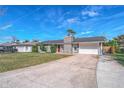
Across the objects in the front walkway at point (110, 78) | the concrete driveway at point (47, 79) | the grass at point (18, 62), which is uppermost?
the grass at point (18, 62)

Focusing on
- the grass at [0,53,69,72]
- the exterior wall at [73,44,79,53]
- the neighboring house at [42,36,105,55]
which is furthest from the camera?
the exterior wall at [73,44,79,53]

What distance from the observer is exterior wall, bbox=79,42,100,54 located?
2041 cm

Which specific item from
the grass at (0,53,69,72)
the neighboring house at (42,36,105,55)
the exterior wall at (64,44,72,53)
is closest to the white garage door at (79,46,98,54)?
the neighboring house at (42,36,105,55)

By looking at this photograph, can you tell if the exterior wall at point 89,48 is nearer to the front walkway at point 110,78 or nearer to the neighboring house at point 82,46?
the neighboring house at point 82,46

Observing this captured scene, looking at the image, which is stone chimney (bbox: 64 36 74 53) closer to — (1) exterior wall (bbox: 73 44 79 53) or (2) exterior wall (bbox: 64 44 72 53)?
(2) exterior wall (bbox: 64 44 72 53)

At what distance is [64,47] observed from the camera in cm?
2552

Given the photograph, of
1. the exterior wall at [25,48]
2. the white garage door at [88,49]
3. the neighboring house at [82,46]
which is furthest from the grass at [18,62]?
the exterior wall at [25,48]

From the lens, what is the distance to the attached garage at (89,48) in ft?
67.1

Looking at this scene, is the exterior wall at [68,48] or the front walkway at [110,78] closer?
the front walkway at [110,78]

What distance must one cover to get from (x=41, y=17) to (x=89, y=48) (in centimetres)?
1018

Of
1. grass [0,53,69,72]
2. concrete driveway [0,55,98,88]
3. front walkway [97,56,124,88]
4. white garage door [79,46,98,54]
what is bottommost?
front walkway [97,56,124,88]

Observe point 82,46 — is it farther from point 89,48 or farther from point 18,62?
point 18,62

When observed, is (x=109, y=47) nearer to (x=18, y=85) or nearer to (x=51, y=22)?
(x=51, y=22)

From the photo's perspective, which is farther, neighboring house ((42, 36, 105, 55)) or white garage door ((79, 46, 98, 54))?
white garage door ((79, 46, 98, 54))
